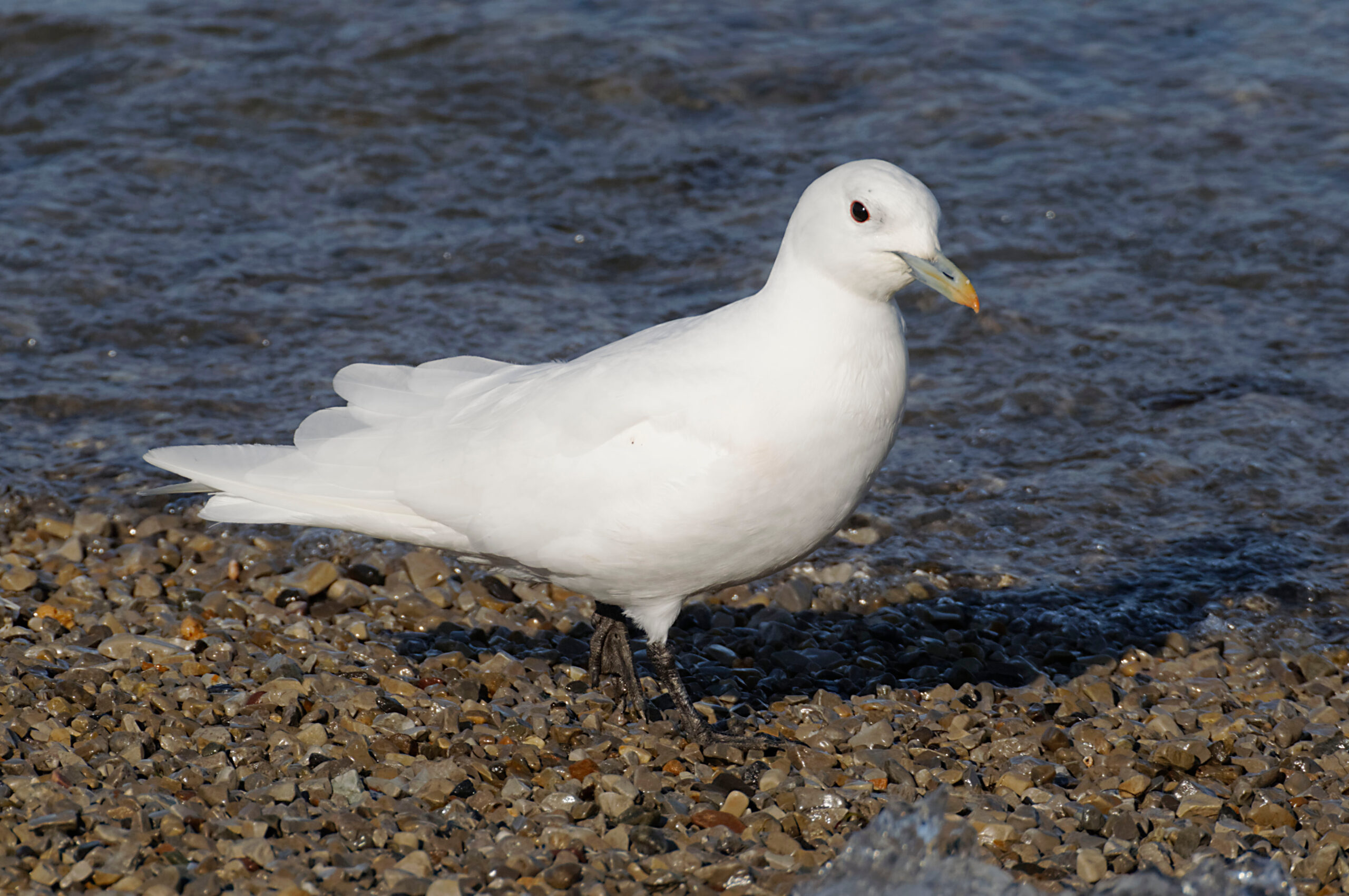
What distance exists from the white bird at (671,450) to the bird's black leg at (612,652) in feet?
0.05

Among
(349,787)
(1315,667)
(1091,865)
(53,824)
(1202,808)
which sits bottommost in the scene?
(1315,667)

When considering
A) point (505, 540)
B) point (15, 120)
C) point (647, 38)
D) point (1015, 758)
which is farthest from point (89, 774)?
point (647, 38)

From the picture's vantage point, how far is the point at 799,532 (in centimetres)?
431

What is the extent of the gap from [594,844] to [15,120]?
9.46 m

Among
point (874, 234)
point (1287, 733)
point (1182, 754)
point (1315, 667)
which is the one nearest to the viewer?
point (874, 234)

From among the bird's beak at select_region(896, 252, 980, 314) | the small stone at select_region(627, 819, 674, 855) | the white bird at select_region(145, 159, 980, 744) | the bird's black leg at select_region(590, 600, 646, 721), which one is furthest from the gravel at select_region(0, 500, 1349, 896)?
the bird's beak at select_region(896, 252, 980, 314)

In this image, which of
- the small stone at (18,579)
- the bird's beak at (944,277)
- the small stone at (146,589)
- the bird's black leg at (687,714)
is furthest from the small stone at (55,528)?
the bird's beak at (944,277)

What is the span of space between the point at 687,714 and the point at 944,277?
181 centimetres

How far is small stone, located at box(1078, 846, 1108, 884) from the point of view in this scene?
3.87 metres

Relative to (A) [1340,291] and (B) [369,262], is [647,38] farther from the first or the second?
(A) [1340,291]

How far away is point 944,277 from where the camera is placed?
3.95m

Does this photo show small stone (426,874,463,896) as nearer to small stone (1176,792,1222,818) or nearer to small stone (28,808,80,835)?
small stone (28,808,80,835)

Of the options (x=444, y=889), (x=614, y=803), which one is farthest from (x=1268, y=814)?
(x=444, y=889)

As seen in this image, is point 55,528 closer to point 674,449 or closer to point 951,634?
point 674,449
